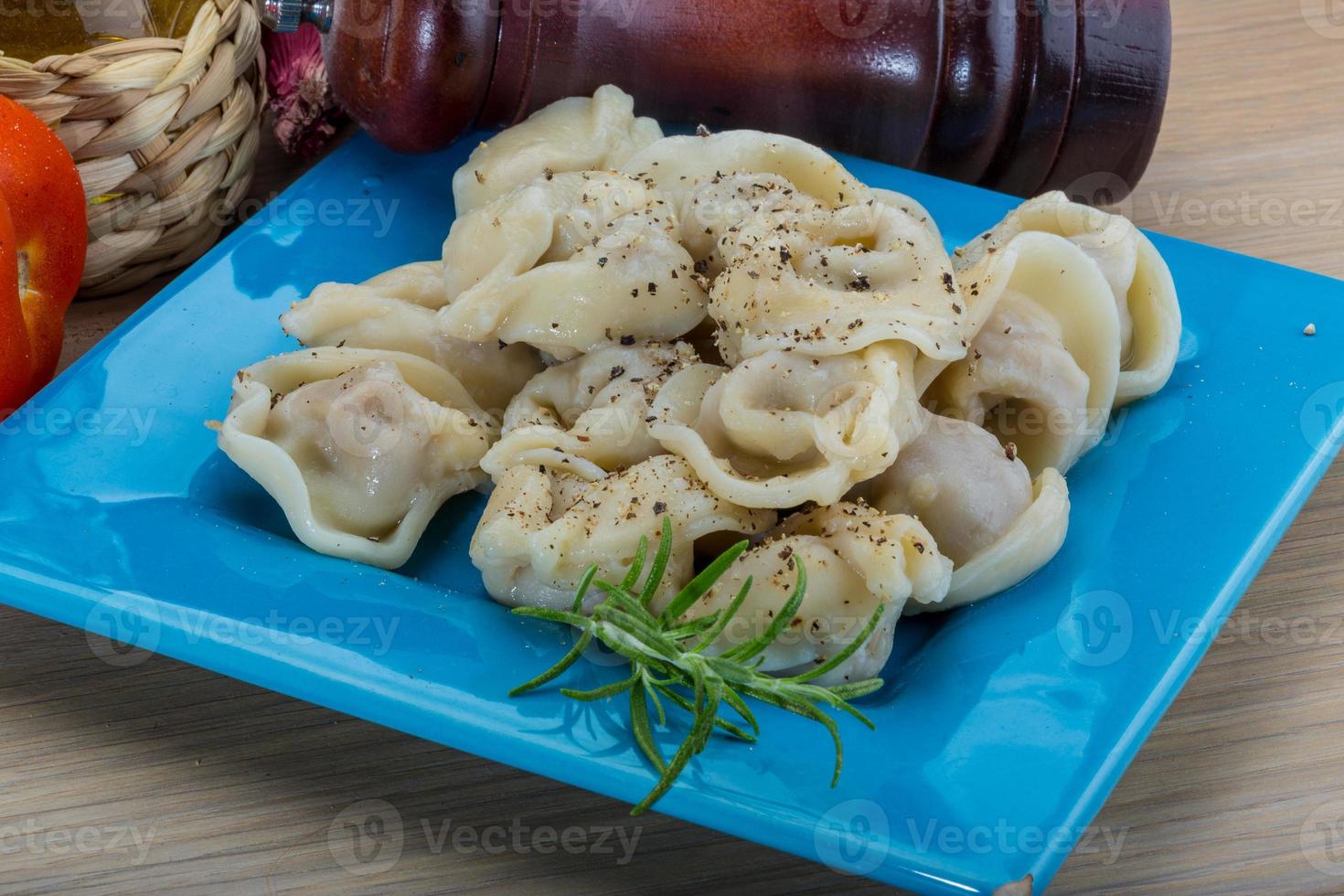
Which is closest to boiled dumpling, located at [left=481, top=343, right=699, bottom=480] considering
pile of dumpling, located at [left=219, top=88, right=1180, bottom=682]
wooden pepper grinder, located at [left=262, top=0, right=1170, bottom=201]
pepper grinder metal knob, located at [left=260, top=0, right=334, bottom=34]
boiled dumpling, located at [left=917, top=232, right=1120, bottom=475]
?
pile of dumpling, located at [left=219, top=88, right=1180, bottom=682]

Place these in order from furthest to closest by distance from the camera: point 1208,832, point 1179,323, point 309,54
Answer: point 309,54 → point 1179,323 → point 1208,832

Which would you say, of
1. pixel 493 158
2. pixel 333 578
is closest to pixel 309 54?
pixel 493 158

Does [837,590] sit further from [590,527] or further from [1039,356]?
[1039,356]

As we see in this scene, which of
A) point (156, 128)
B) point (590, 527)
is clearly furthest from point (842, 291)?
point (156, 128)

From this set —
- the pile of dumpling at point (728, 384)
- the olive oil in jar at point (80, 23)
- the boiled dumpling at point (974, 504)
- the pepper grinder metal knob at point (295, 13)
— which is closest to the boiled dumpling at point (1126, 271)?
the pile of dumpling at point (728, 384)

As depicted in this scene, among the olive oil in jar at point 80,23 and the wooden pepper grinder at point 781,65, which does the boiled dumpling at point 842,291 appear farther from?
the olive oil in jar at point 80,23

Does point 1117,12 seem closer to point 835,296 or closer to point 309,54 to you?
point 835,296
